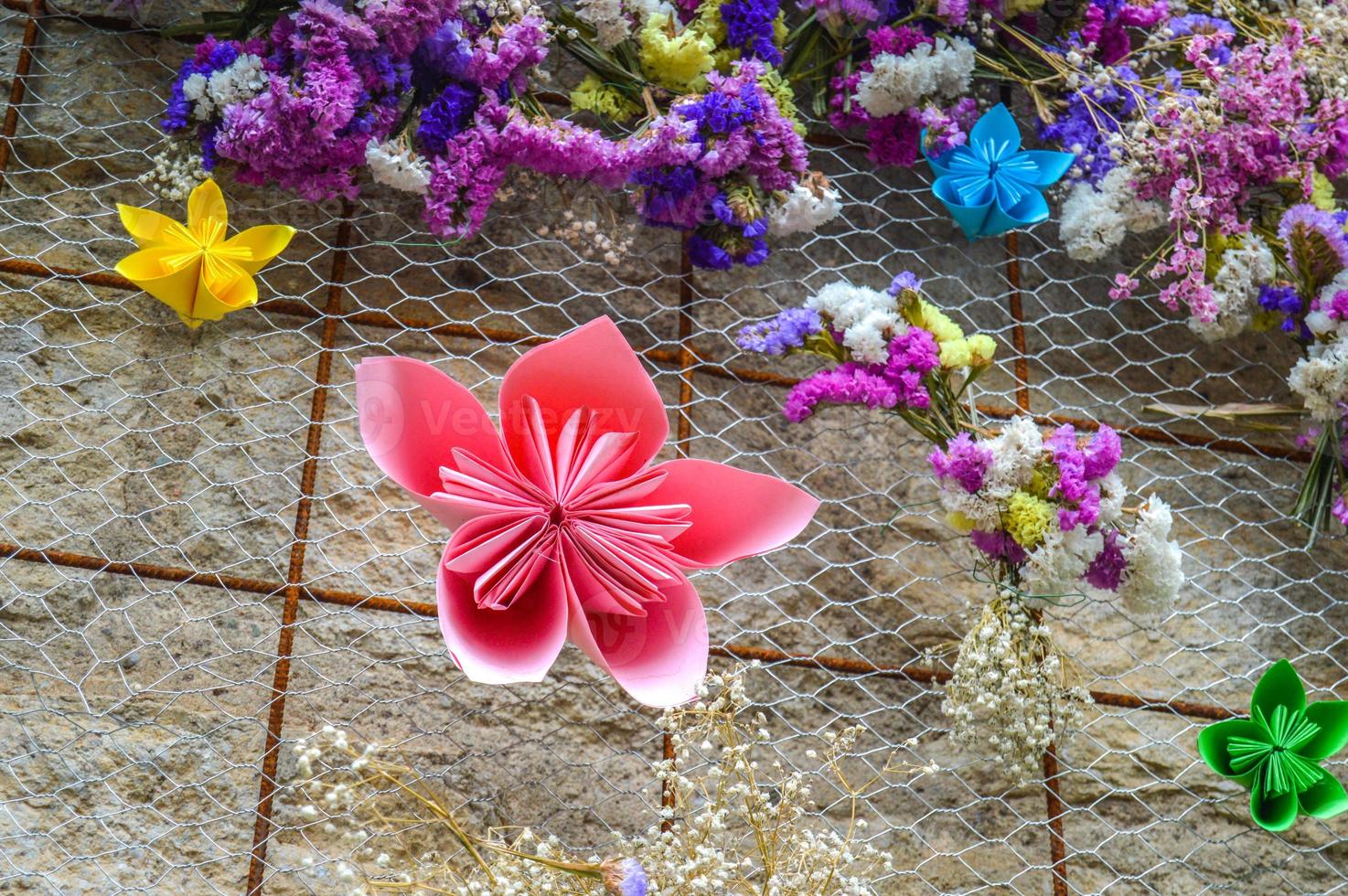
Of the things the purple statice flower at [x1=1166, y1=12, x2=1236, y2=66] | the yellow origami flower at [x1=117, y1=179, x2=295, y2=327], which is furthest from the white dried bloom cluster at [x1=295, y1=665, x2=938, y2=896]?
the purple statice flower at [x1=1166, y1=12, x2=1236, y2=66]

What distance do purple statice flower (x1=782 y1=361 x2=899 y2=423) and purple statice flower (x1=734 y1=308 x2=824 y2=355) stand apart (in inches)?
1.8

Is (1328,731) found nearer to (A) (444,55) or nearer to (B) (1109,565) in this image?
(B) (1109,565)

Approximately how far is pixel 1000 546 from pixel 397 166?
2.52ft

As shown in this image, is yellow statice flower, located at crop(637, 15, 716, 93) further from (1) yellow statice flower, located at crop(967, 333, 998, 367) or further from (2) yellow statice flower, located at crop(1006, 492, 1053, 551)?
(2) yellow statice flower, located at crop(1006, 492, 1053, 551)

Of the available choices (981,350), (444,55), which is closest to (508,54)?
(444,55)

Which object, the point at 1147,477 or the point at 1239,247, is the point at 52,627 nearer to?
the point at 1147,477

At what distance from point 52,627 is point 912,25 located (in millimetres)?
1169

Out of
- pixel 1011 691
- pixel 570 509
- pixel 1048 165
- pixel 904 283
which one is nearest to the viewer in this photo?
pixel 570 509

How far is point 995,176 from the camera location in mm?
1525

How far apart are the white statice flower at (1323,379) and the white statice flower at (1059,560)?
0.35 metres

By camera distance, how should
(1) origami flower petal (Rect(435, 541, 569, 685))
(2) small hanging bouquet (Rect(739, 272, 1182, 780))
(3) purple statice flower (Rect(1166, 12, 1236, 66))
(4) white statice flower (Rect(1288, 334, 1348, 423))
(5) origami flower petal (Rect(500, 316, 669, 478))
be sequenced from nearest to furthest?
(1) origami flower petal (Rect(435, 541, 569, 685)), (5) origami flower petal (Rect(500, 316, 669, 478)), (2) small hanging bouquet (Rect(739, 272, 1182, 780)), (4) white statice flower (Rect(1288, 334, 1348, 423)), (3) purple statice flower (Rect(1166, 12, 1236, 66))

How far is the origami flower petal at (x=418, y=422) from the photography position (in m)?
1.23

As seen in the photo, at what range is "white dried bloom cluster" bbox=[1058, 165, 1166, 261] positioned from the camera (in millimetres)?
1531

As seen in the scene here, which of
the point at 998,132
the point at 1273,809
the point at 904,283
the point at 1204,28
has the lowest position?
the point at 1273,809
